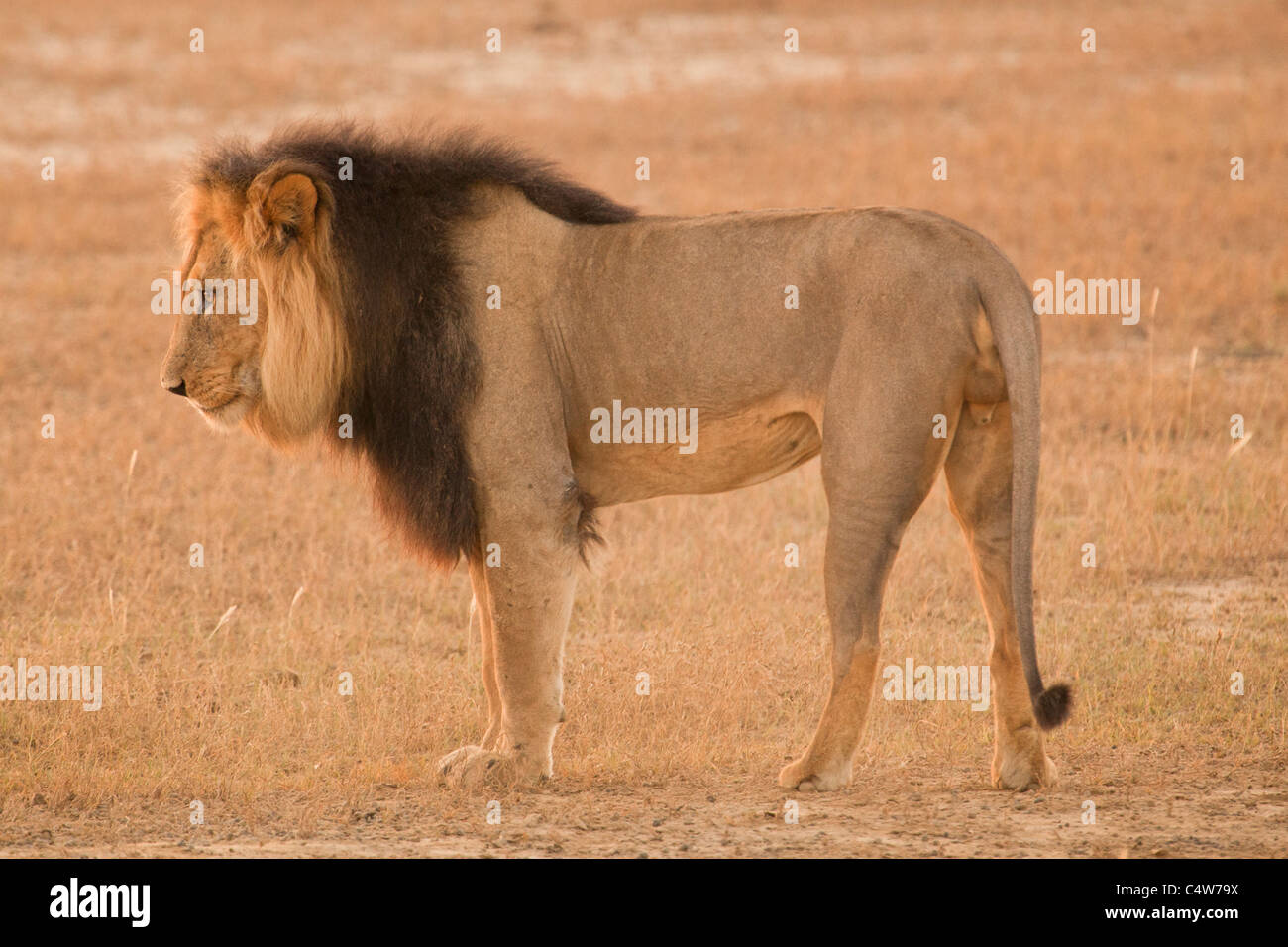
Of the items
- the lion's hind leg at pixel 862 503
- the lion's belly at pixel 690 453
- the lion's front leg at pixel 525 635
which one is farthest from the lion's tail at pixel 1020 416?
the lion's front leg at pixel 525 635

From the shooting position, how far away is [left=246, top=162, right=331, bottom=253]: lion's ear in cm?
514

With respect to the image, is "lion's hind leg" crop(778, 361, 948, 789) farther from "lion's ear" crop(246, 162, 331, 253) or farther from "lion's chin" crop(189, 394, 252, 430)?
"lion's chin" crop(189, 394, 252, 430)

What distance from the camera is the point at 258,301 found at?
5246 mm

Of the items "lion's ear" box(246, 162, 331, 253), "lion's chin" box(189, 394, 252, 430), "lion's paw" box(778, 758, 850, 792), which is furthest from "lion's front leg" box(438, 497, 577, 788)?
"lion's ear" box(246, 162, 331, 253)

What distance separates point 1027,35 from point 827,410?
1856 centimetres

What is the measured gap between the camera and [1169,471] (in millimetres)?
8633

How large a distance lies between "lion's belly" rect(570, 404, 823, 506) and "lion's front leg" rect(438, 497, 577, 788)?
0.31 meters

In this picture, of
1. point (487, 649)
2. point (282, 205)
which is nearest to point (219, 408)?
point (282, 205)

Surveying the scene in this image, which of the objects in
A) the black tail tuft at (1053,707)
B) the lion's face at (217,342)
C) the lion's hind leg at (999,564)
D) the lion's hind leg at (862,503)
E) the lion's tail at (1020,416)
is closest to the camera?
the black tail tuft at (1053,707)

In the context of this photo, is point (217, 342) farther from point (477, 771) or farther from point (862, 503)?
point (862, 503)

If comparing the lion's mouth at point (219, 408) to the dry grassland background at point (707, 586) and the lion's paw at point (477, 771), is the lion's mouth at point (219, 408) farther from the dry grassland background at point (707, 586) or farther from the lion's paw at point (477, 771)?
the lion's paw at point (477, 771)

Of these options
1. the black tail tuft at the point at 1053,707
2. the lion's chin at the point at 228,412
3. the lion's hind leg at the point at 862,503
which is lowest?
the black tail tuft at the point at 1053,707

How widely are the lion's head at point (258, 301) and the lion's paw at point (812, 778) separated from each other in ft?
6.49

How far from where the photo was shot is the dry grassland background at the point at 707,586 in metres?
5.13
